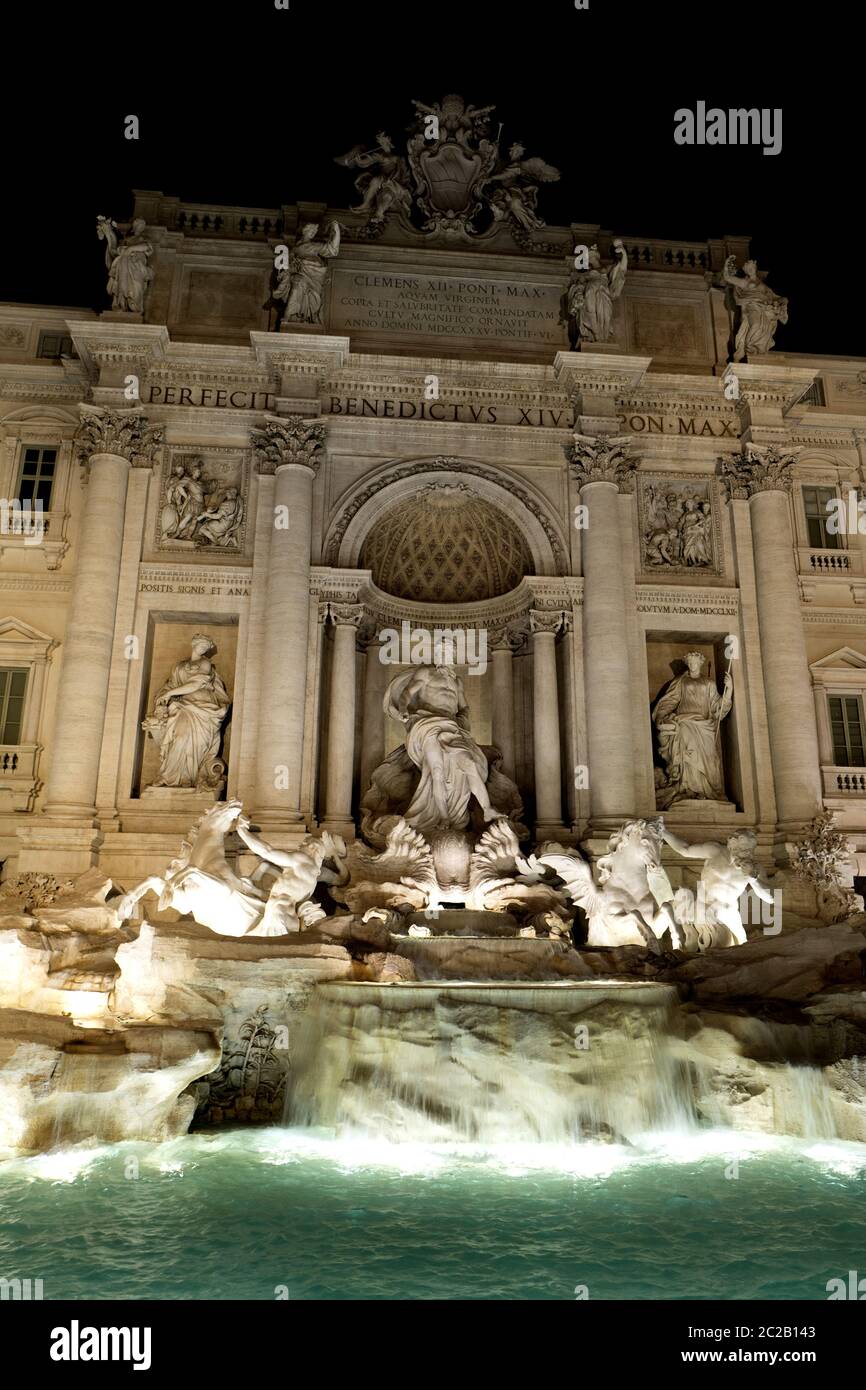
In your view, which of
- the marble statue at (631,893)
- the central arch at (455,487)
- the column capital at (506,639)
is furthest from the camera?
the column capital at (506,639)

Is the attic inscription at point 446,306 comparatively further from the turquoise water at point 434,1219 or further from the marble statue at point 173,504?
the turquoise water at point 434,1219

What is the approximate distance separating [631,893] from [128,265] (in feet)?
53.4

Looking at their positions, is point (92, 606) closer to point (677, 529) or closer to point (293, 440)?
point (293, 440)

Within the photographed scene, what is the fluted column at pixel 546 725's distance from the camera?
18906 mm

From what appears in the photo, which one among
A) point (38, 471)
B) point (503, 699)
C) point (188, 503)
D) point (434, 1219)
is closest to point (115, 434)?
point (188, 503)

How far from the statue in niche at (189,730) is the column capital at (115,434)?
465 centimetres

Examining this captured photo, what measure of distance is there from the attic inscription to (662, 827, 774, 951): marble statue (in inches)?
498

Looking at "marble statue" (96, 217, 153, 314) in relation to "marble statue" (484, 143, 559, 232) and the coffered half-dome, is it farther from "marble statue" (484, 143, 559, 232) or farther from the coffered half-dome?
"marble statue" (484, 143, 559, 232)

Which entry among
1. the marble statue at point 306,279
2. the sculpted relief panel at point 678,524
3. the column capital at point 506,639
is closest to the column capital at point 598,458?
the sculpted relief panel at point 678,524

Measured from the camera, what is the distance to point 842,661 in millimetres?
20984

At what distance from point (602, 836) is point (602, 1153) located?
8516mm

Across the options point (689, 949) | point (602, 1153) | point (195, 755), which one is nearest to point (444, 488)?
point (195, 755)

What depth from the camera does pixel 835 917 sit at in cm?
1686
